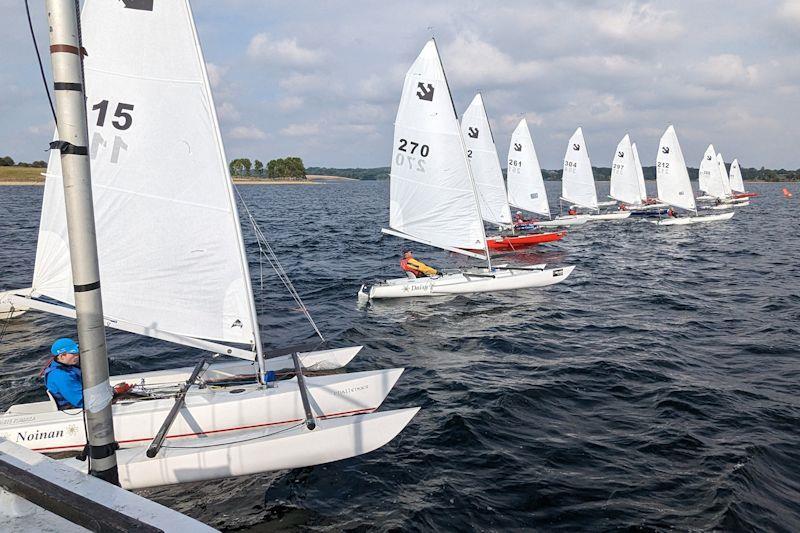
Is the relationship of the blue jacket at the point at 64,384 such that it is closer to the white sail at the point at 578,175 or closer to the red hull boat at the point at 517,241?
the red hull boat at the point at 517,241

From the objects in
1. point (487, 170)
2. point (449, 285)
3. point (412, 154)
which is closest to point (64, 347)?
point (449, 285)

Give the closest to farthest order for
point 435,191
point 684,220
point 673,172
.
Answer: point 435,191, point 684,220, point 673,172

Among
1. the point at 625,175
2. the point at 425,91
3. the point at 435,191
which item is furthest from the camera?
the point at 625,175

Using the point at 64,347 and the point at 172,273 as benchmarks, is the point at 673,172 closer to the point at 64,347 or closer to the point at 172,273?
the point at 172,273

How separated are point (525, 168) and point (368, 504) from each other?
31.9 metres

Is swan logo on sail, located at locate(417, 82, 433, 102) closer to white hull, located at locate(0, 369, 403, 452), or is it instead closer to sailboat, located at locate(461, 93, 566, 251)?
sailboat, located at locate(461, 93, 566, 251)

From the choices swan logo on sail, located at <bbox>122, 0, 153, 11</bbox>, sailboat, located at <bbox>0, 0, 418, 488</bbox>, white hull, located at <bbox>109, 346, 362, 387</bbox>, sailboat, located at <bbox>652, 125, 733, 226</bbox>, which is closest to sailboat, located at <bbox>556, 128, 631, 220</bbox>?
sailboat, located at <bbox>652, 125, 733, 226</bbox>

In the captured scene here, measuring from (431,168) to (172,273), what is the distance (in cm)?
1197

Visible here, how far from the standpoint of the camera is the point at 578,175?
142 ft

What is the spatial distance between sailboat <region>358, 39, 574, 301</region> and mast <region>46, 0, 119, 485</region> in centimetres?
1390

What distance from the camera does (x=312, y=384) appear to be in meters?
8.49

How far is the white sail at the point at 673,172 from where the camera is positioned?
42.5 meters

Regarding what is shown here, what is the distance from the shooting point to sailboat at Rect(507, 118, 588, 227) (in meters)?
35.4

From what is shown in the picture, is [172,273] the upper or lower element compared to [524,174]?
lower
